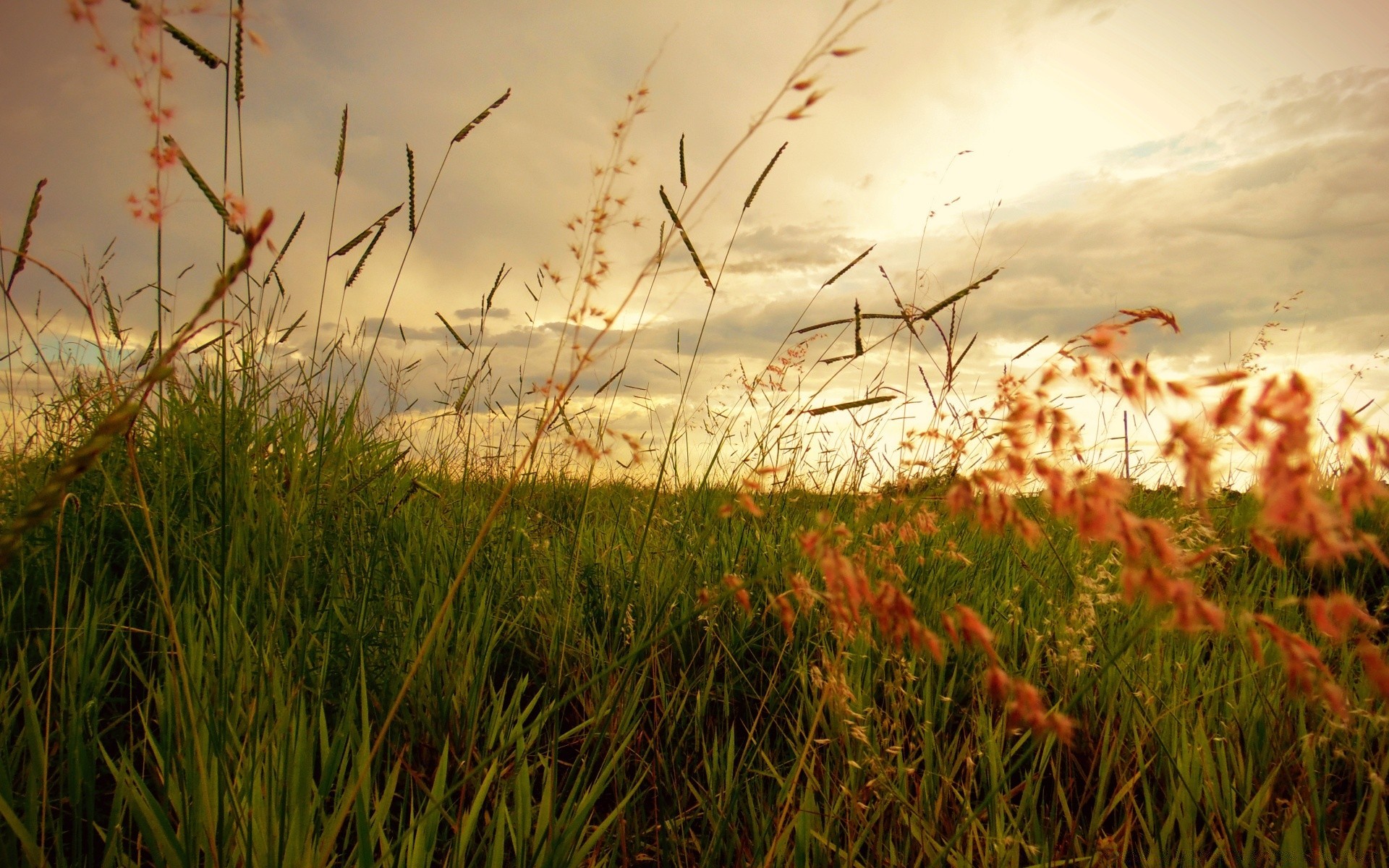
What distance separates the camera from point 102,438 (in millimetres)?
598

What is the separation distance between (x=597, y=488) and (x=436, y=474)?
37.2 inches

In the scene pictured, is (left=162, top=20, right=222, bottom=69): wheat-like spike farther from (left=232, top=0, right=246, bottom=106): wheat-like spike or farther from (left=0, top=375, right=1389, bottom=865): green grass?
(left=0, top=375, right=1389, bottom=865): green grass

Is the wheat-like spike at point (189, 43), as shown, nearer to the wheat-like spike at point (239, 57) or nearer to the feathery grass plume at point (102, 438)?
the wheat-like spike at point (239, 57)

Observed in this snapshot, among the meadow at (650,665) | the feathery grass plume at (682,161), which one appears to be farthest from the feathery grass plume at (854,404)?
the feathery grass plume at (682,161)

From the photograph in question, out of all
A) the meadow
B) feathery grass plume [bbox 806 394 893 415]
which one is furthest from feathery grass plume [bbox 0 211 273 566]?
feathery grass plume [bbox 806 394 893 415]

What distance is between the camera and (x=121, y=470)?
7.72 feet

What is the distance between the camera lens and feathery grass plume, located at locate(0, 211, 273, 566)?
0.58 meters

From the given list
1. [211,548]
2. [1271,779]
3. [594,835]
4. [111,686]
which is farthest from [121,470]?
[1271,779]

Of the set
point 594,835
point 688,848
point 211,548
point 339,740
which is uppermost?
point 211,548

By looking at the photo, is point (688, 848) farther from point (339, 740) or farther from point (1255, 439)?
point (1255, 439)

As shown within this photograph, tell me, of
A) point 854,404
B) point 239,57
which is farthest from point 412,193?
point 854,404

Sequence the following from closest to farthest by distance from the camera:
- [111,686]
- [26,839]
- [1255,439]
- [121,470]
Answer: [1255,439] → [26,839] → [111,686] → [121,470]

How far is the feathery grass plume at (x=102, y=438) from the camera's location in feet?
1.89

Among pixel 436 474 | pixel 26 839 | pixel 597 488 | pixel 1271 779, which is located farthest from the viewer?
pixel 597 488
